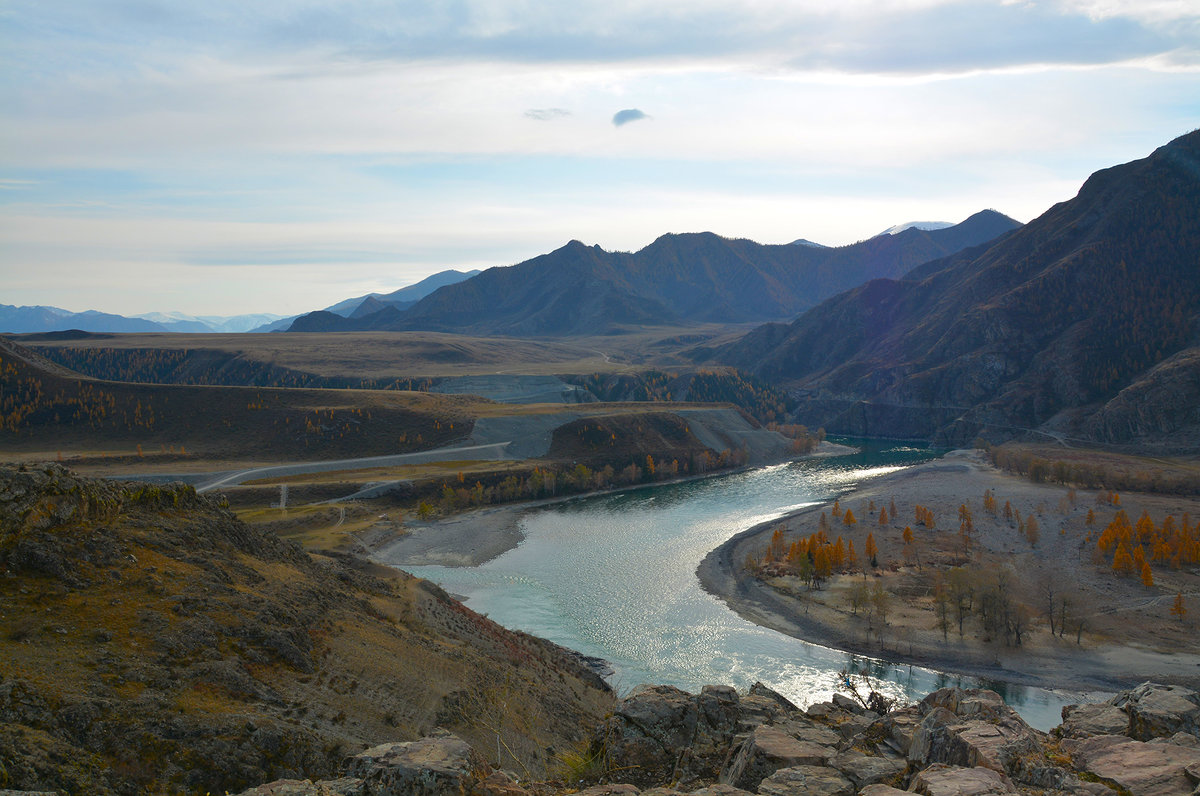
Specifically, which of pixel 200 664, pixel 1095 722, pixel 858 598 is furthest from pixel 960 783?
pixel 858 598

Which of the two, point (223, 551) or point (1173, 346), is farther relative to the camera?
point (1173, 346)

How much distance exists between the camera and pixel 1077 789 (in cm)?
1442

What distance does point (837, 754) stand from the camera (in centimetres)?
1659

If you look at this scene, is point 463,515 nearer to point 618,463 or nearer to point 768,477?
point 618,463

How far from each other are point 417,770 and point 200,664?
13005 mm

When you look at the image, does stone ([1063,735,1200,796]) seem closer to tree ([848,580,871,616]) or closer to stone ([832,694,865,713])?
stone ([832,694,865,713])

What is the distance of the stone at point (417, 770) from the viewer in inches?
559

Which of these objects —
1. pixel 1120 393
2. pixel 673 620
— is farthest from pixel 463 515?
pixel 1120 393

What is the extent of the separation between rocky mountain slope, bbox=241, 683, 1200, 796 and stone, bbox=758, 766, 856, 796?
0.11 feet

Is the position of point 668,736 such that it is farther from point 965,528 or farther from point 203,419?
point 203,419

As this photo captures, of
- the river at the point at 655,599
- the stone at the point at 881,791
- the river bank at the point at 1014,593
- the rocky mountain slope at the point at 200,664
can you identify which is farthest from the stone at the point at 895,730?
the river bank at the point at 1014,593

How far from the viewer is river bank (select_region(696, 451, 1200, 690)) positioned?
175ft

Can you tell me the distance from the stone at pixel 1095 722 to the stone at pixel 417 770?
15577mm

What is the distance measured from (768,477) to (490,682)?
107 m
